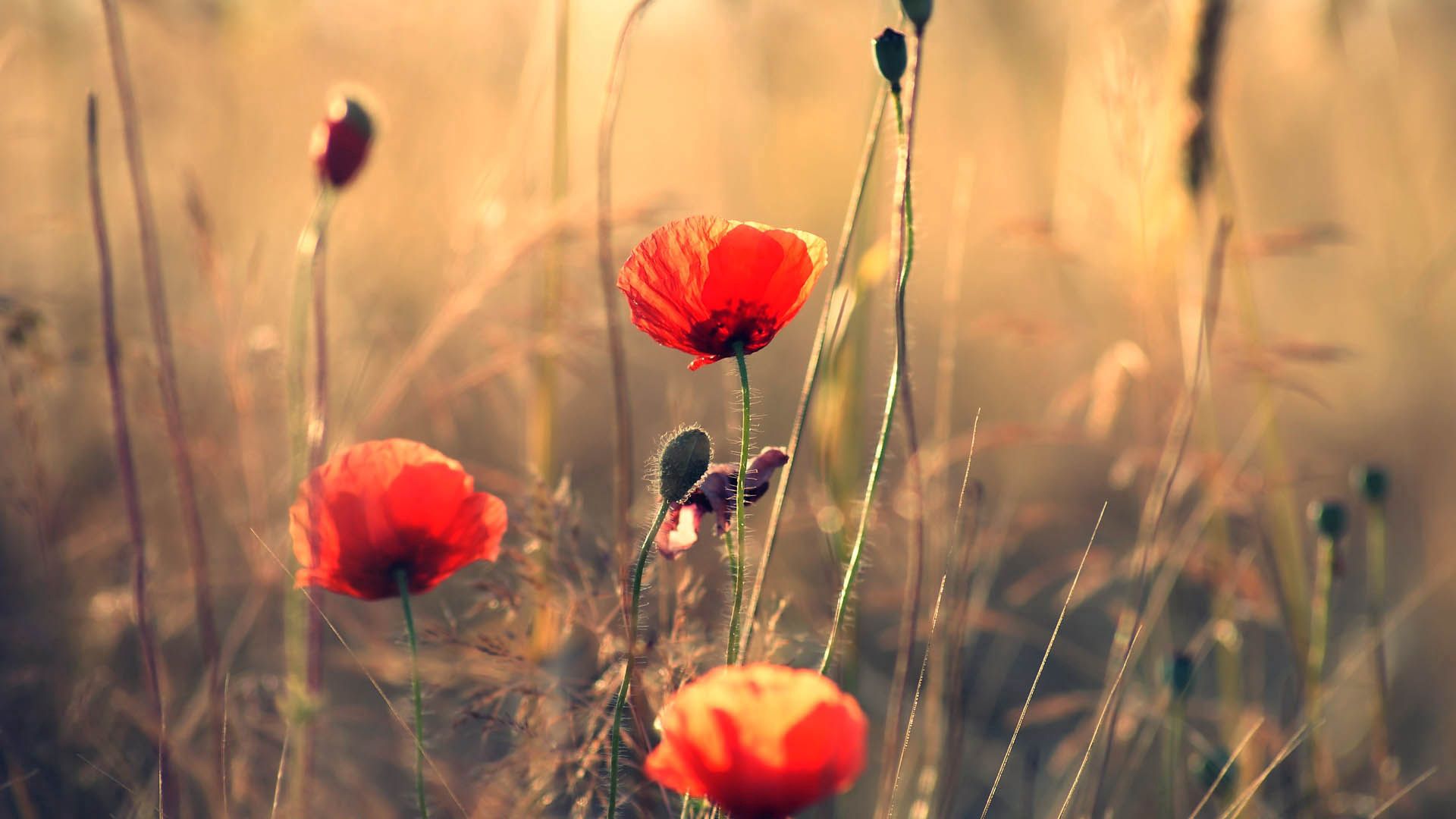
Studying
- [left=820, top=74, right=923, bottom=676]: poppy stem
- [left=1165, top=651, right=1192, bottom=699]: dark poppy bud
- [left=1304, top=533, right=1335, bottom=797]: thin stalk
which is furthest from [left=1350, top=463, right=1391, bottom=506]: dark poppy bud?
[left=820, top=74, right=923, bottom=676]: poppy stem

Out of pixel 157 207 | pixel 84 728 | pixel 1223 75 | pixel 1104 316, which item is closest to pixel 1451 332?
pixel 1104 316

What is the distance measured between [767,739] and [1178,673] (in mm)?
605

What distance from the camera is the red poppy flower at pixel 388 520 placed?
557mm

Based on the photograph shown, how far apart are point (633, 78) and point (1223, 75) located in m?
2.56

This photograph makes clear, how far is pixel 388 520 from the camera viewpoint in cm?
56

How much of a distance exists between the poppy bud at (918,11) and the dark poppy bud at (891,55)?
0.05 ft

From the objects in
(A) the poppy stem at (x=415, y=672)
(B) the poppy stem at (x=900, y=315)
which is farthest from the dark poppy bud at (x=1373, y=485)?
(A) the poppy stem at (x=415, y=672)

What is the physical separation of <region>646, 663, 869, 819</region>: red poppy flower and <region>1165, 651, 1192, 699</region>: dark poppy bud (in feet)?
1.87

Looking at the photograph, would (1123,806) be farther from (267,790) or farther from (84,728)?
(84,728)

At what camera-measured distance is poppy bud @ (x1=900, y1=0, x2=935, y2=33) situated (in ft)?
1.92

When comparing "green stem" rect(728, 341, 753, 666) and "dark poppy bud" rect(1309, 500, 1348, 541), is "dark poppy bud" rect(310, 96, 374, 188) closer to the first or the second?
"green stem" rect(728, 341, 753, 666)

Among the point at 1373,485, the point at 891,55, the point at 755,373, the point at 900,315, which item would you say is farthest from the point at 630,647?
the point at 755,373

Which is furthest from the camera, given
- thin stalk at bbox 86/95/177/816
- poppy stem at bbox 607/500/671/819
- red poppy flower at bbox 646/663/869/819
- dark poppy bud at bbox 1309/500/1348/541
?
dark poppy bud at bbox 1309/500/1348/541

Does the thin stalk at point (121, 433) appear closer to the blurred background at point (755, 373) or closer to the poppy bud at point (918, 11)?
the blurred background at point (755, 373)
